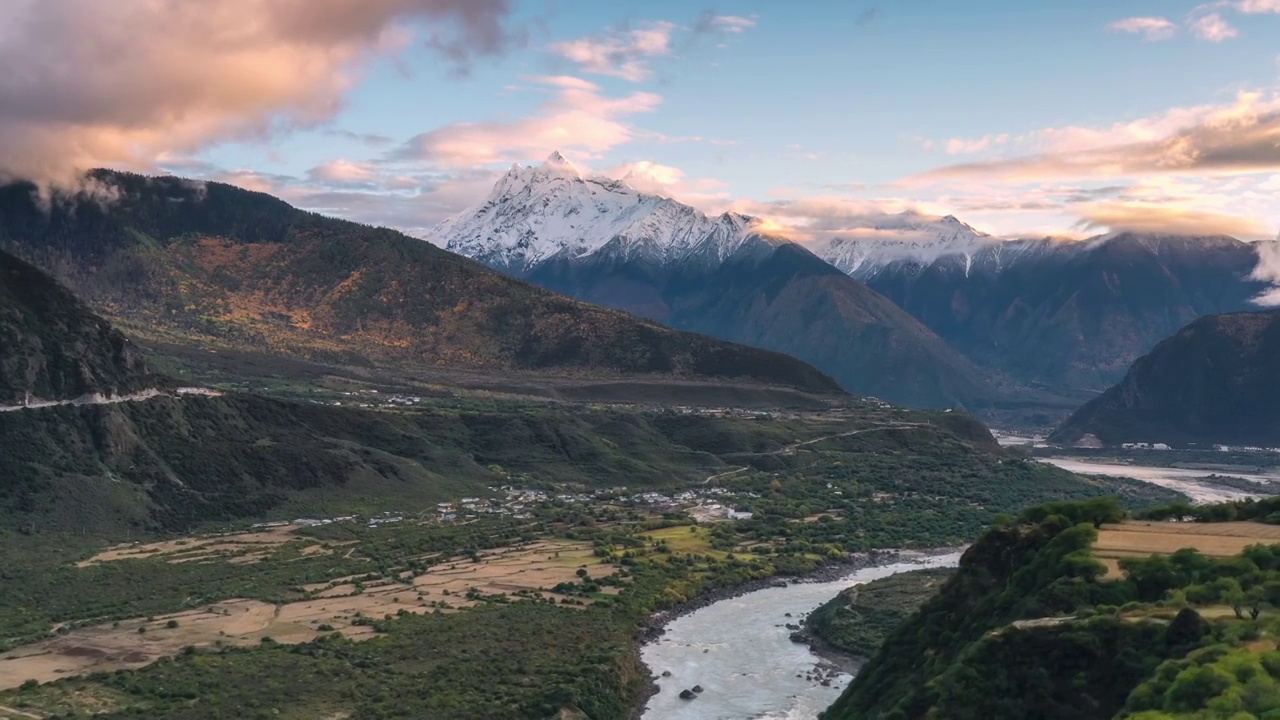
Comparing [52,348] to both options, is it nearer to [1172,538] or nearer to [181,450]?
[181,450]

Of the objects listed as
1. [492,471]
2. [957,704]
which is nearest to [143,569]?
[492,471]

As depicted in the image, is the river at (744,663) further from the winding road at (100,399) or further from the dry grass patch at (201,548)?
the winding road at (100,399)

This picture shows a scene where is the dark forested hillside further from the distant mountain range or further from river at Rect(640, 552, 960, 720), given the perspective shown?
the distant mountain range

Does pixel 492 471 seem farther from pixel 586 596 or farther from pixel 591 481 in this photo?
pixel 586 596

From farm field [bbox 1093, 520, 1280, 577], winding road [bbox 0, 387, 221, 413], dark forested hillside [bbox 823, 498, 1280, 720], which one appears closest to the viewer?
dark forested hillside [bbox 823, 498, 1280, 720]

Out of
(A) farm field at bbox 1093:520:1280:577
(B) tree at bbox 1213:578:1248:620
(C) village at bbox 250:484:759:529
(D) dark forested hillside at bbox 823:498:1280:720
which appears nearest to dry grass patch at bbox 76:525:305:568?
(C) village at bbox 250:484:759:529

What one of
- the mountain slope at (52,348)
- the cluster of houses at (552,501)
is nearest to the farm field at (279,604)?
the cluster of houses at (552,501)
